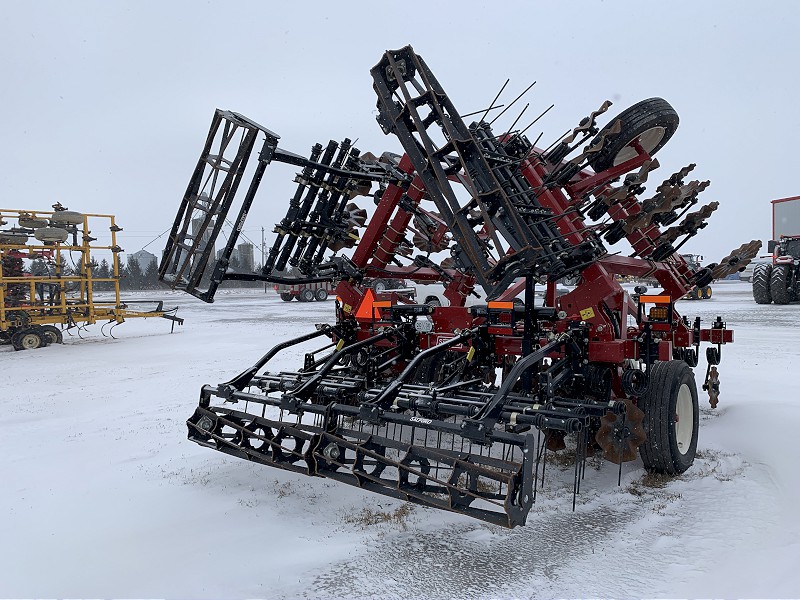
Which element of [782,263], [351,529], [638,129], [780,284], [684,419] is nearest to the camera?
[351,529]

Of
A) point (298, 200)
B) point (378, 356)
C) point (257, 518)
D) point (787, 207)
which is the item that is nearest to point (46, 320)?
point (298, 200)

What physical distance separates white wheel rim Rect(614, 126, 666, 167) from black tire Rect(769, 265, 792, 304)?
61.2ft

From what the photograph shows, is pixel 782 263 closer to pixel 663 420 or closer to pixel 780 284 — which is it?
pixel 780 284

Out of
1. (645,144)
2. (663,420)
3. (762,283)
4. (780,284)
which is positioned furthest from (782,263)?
(663,420)

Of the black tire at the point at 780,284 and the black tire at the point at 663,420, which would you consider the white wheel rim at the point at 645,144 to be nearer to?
the black tire at the point at 663,420

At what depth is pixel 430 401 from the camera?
13.4ft

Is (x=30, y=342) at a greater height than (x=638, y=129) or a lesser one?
lesser

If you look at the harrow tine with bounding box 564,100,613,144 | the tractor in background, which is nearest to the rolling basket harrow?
the harrow tine with bounding box 564,100,613,144

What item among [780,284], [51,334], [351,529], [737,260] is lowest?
[351,529]

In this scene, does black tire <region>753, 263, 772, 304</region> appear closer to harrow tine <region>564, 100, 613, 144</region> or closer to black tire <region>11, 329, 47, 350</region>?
harrow tine <region>564, 100, 613, 144</region>

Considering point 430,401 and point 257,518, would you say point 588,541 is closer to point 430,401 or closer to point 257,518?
point 430,401

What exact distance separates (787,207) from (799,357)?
1450cm

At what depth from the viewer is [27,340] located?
13.5 metres

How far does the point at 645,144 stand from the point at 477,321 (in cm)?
211
